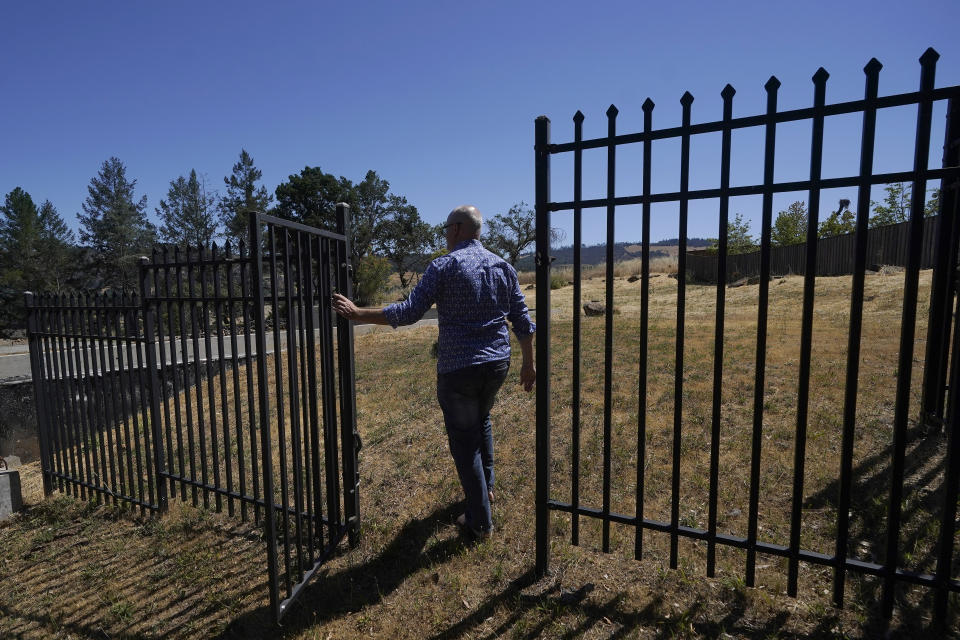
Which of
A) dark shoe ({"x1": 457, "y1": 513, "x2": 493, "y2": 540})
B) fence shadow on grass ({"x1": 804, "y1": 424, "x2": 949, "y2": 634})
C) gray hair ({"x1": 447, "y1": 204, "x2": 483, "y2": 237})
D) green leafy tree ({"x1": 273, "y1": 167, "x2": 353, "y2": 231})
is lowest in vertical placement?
dark shoe ({"x1": 457, "y1": 513, "x2": 493, "y2": 540})

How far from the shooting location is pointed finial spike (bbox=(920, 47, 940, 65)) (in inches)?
74.2

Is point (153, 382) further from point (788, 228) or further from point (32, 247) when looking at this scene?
point (32, 247)

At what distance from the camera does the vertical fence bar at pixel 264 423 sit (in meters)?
2.28

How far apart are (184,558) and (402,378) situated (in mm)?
4987

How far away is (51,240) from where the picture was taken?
37781mm

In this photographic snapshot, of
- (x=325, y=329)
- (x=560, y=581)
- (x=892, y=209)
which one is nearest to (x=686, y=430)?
(x=560, y=581)

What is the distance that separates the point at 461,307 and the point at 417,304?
0.78 feet

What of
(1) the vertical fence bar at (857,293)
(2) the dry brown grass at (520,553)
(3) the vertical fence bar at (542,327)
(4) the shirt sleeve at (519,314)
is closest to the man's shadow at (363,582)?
(2) the dry brown grass at (520,553)

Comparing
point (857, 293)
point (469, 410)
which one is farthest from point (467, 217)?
point (857, 293)

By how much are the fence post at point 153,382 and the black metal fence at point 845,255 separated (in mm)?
10553

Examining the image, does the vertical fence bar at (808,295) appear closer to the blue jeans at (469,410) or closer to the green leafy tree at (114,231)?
the blue jeans at (469,410)

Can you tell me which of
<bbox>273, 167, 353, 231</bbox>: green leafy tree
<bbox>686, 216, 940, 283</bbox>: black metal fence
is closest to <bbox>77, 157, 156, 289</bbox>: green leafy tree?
<bbox>273, 167, 353, 231</bbox>: green leafy tree

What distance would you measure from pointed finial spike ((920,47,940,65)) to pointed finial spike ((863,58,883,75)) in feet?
0.46

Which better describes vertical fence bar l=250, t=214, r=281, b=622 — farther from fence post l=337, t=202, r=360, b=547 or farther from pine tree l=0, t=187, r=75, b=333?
pine tree l=0, t=187, r=75, b=333
